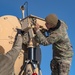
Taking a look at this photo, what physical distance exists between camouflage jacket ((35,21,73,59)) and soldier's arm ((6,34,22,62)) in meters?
0.42

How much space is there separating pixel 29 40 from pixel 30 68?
2.09 feet

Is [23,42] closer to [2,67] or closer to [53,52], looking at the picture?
[53,52]

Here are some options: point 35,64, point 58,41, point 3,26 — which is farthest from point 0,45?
point 58,41

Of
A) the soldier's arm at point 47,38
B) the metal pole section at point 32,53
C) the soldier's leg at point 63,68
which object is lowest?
the soldier's leg at point 63,68

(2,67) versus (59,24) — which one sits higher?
(59,24)

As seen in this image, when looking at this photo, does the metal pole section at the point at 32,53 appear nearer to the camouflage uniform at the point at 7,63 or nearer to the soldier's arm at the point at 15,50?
the soldier's arm at the point at 15,50

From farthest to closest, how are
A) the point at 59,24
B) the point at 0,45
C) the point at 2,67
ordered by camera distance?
the point at 0,45, the point at 59,24, the point at 2,67

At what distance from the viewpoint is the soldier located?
6.24 m

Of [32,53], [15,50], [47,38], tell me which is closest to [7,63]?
[15,50]

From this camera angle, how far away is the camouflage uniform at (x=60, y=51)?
6328 mm

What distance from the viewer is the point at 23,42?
6.83 metres

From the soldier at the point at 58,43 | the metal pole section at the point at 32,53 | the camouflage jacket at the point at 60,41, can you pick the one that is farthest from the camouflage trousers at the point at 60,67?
the metal pole section at the point at 32,53

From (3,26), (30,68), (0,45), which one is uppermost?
(3,26)

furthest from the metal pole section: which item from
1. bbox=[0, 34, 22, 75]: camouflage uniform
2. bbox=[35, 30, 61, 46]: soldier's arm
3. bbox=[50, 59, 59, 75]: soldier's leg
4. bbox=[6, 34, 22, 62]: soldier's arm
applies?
bbox=[0, 34, 22, 75]: camouflage uniform
